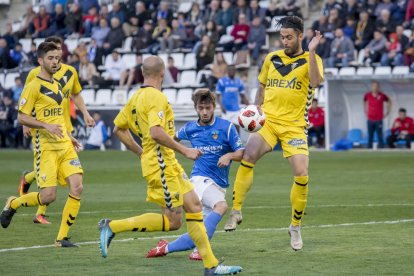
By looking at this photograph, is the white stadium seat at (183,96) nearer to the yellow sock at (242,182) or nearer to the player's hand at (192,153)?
the yellow sock at (242,182)

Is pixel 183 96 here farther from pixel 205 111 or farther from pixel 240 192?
pixel 205 111

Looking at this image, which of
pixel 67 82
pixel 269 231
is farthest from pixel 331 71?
pixel 269 231

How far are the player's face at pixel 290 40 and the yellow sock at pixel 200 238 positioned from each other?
2.93 meters

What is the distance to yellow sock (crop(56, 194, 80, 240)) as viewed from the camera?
12153 mm

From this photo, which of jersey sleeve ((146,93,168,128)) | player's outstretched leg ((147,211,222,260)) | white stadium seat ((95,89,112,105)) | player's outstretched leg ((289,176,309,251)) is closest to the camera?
jersey sleeve ((146,93,168,128))

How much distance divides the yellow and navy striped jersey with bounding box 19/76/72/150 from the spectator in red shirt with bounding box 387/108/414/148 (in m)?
16.7

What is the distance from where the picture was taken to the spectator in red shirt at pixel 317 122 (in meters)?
29.5

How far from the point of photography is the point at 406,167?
23438 mm

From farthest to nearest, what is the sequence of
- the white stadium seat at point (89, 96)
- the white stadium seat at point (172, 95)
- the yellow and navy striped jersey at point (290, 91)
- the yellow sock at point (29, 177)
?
1. the white stadium seat at point (89, 96)
2. the white stadium seat at point (172, 95)
3. the yellow sock at point (29, 177)
4. the yellow and navy striped jersey at point (290, 91)

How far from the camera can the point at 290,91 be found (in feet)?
40.3

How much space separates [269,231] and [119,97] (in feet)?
65.7

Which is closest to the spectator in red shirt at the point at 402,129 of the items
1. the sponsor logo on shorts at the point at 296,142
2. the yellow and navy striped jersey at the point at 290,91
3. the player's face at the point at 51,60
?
the yellow and navy striped jersey at the point at 290,91

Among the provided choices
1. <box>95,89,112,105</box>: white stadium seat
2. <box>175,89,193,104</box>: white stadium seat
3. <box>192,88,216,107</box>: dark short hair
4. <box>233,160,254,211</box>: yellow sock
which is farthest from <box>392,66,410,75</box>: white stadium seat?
<box>192,88,216,107</box>: dark short hair

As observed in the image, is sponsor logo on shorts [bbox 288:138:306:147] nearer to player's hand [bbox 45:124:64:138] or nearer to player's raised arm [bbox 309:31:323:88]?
player's raised arm [bbox 309:31:323:88]
